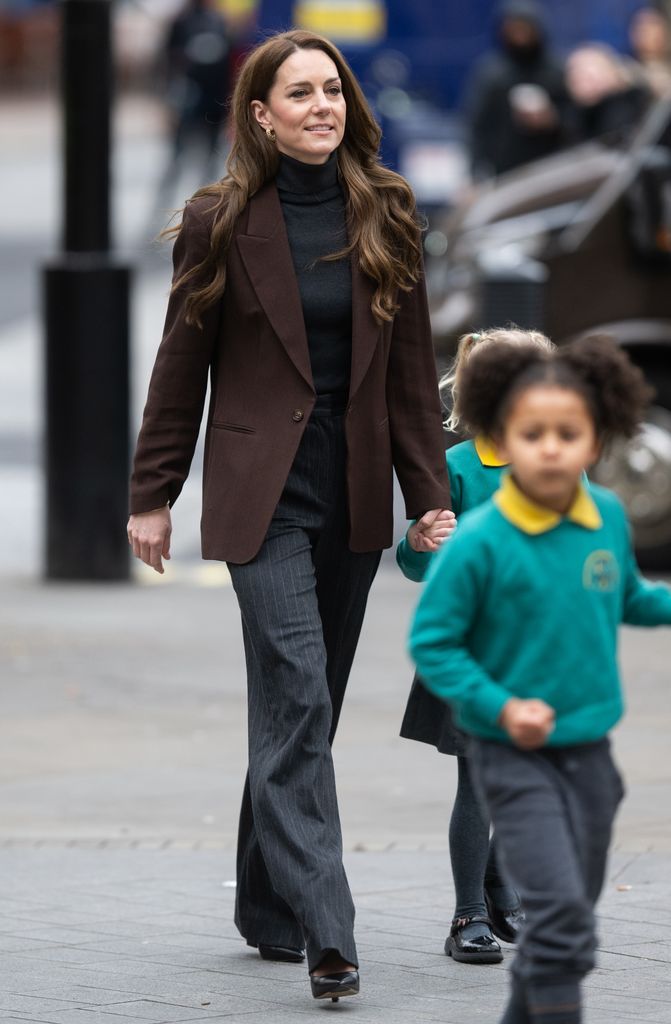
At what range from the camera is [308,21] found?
1981 cm

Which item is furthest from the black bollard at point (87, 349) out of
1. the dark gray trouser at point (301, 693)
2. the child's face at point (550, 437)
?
the child's face at point (550, 437)

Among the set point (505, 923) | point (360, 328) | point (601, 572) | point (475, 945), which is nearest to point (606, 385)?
point (601, 572)

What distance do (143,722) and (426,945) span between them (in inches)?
115

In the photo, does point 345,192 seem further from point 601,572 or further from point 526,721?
point 526,721

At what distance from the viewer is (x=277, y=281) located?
493 centimetres

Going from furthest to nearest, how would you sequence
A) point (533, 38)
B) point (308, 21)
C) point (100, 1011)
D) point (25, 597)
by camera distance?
point (308, 21) < point (533, 38) < point (25, 597) < point (100, 1011)

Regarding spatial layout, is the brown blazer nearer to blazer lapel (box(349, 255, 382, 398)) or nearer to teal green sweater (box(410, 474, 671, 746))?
blazer lapel (box(349, 255, 382, 398))

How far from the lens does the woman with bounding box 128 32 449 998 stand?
4.91m

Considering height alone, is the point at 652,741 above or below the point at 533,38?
below

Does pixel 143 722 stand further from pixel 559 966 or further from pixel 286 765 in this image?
pixel 559 966

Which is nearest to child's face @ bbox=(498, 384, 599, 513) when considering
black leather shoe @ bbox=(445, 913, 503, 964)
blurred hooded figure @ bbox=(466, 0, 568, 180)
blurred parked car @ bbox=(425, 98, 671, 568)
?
black leather shoe @ bbox=(445, 913, 503, 964)

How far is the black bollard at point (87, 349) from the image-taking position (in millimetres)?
10789

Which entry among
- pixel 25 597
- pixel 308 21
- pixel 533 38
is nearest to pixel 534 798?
A: pixel 25 597

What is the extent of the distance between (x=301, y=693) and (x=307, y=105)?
1.24 metres
